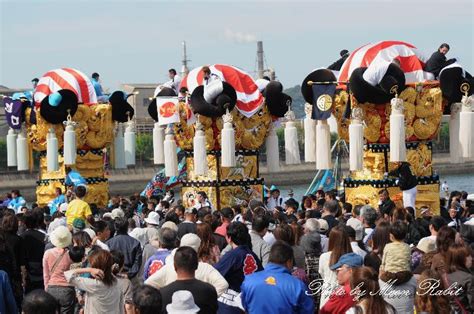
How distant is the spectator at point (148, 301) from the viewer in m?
7.20

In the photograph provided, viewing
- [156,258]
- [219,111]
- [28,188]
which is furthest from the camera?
[28,188]

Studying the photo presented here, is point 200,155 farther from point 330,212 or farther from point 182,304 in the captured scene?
point 182,304

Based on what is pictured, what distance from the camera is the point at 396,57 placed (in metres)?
19.9

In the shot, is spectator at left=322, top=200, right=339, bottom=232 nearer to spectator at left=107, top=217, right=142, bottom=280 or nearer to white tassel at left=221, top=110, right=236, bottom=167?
spectator at left=107, top=217, right=142, bottom=280

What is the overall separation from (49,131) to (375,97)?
24.8 ft

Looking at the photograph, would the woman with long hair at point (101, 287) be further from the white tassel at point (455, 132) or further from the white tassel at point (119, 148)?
the white tassel at point (119, 148)

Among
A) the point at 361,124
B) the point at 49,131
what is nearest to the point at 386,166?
the point at 361,124

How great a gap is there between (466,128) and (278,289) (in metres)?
12.0

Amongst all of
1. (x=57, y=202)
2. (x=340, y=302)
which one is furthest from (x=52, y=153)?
(x=340, y=302)

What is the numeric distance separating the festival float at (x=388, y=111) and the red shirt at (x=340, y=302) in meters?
10.8

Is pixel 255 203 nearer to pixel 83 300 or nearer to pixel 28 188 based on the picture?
pixel 83 300

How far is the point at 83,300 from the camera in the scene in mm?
9359

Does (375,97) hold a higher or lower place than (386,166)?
higher

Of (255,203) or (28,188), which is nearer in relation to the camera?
(255,203)
